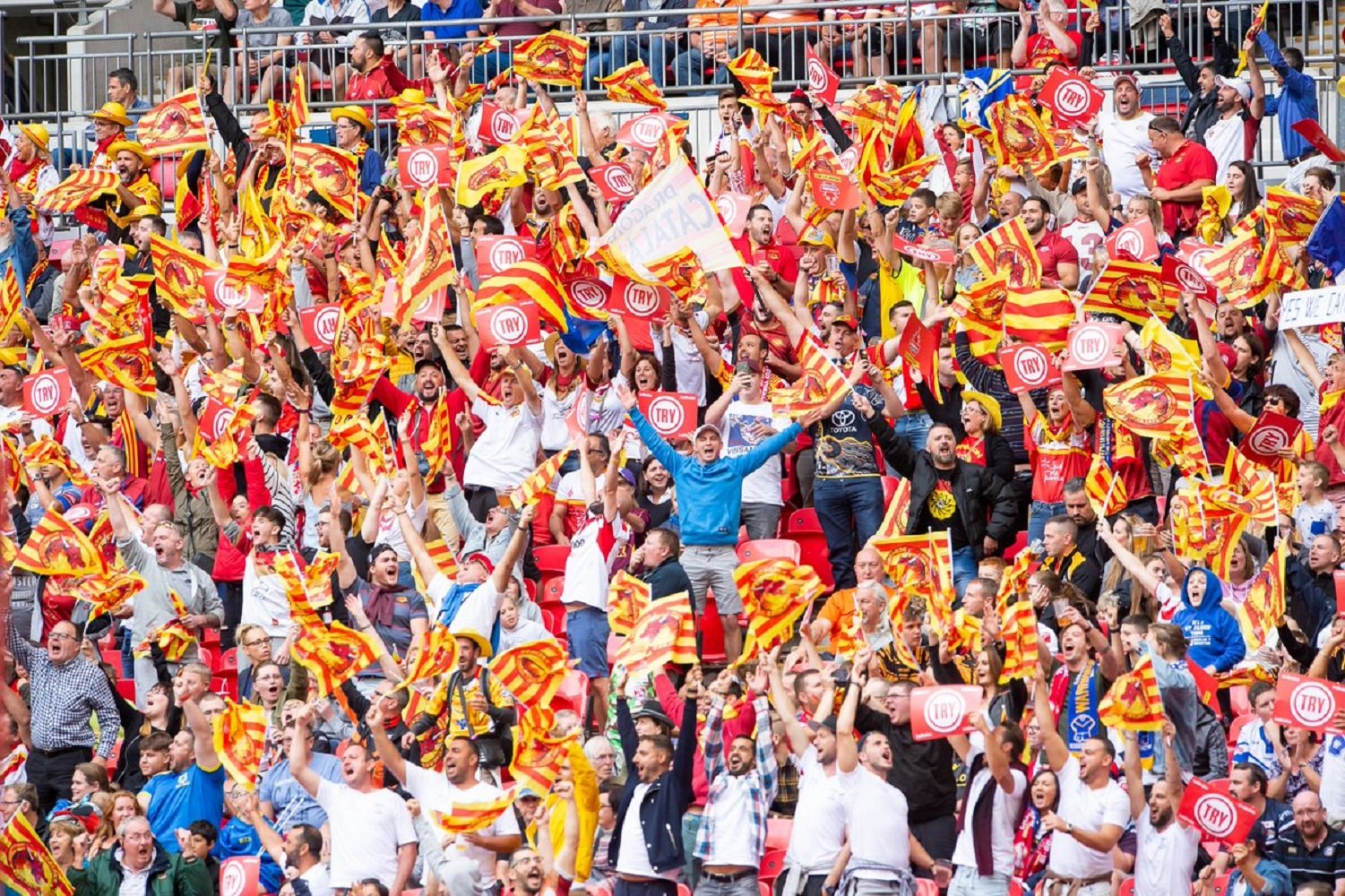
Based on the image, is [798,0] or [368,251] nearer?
[368,251]

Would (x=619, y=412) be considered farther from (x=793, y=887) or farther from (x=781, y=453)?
(x=793, y=887)

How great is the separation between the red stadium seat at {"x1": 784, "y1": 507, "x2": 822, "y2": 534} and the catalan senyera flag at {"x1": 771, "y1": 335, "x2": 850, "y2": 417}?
2.96ft

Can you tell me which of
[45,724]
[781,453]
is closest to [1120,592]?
[781,453]

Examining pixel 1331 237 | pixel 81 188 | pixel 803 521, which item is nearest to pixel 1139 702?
pixel 803 521

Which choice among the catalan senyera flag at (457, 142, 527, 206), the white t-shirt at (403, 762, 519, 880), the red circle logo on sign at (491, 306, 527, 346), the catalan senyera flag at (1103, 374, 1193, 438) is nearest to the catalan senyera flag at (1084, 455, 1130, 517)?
the catalan senyera flag at (1103, 374, 1193, 438)

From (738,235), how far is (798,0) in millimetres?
4594

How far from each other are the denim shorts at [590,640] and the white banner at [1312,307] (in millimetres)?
4075

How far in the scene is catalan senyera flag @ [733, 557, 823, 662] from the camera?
14.3 meters

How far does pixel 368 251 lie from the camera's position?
18922mm

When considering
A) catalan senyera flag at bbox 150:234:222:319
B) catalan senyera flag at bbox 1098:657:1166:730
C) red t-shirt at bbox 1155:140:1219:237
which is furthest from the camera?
catalan senyera flag at bbox 150:234:222:319

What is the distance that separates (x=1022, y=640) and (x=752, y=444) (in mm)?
3045

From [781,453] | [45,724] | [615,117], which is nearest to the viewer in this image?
[45,724]

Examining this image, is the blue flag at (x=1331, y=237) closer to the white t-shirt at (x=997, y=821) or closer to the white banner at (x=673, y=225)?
the white banner at (x=673, y=225)

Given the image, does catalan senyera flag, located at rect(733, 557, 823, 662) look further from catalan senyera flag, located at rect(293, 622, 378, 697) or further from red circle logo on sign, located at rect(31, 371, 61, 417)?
red circle logo on sign, located at rect(31, 371, 61, 417)
